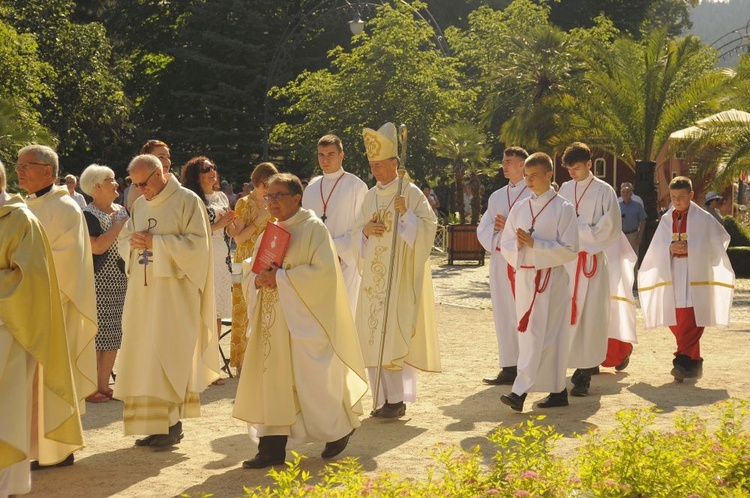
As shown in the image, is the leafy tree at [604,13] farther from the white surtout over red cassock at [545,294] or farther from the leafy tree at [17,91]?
the white surtout over red cassock at [545,294]

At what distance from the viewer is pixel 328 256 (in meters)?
7.86

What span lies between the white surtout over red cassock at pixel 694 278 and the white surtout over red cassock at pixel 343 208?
299cm

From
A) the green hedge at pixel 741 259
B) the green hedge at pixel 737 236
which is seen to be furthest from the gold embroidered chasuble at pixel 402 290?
the green hedge at pixel 737 236

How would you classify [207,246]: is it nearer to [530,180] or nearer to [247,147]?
[530,180]

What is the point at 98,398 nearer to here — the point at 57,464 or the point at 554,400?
the point at 57,464

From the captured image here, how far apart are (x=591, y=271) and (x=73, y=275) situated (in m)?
4.77

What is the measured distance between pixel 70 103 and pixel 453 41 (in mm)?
14055

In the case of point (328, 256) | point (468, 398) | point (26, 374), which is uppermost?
point (328, 256)

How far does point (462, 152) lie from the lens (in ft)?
111

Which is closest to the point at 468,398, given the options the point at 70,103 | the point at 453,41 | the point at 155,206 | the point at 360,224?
the point at 360,224

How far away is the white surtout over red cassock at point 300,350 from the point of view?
7754 millimetres

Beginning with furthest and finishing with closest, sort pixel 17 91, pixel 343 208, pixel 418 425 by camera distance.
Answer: pixel 17 91
pixel 343 208
pixel 418 425

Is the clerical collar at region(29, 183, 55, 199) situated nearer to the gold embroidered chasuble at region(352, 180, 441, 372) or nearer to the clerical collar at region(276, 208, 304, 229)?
the clerical collar at region(276, 208, 304, 229)

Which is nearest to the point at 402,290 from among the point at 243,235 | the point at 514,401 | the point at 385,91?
the point at 514,401
